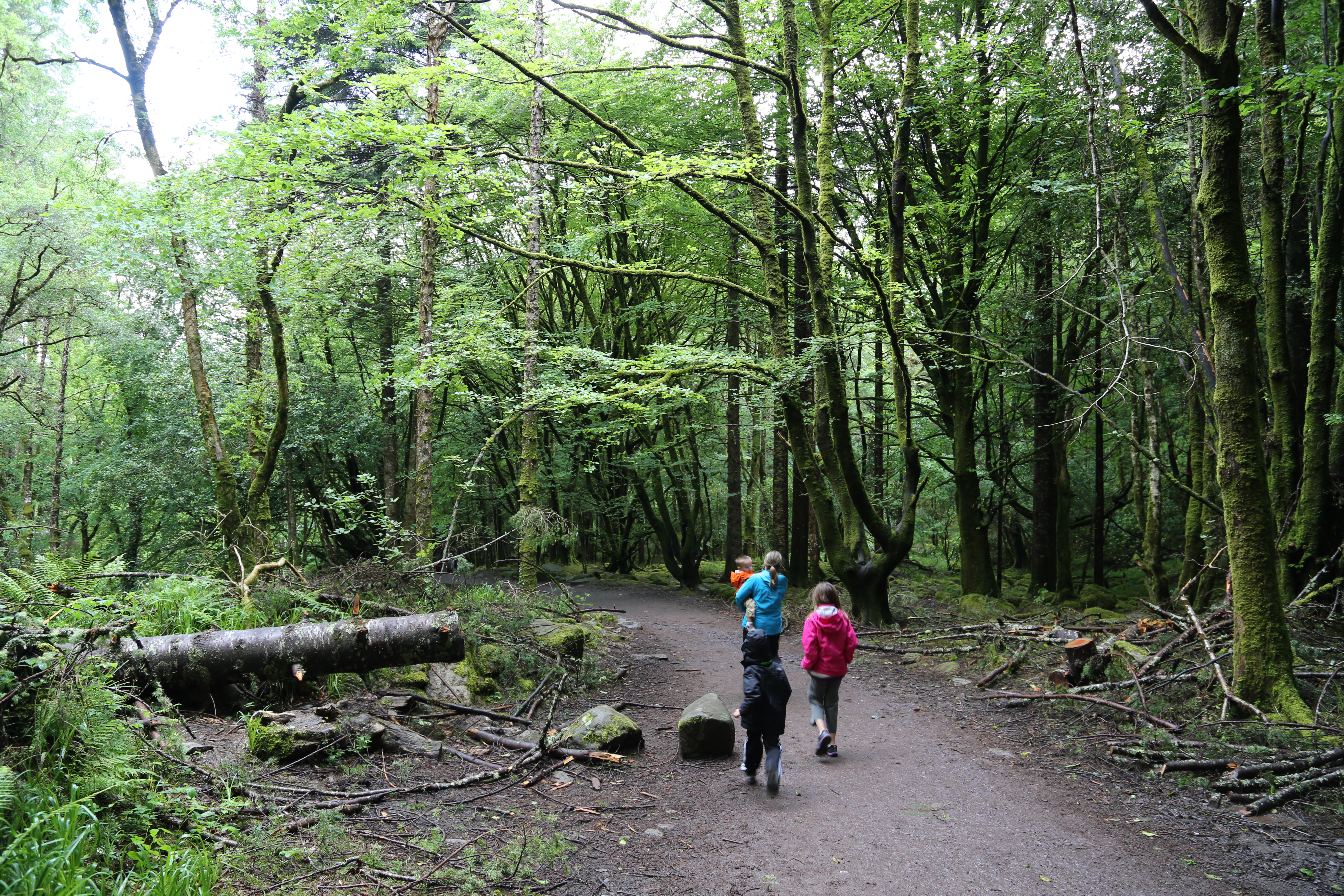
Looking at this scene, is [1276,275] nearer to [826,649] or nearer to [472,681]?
[826,649]

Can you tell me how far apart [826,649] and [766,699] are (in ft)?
3.15

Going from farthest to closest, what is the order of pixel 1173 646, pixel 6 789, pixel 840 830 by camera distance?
pixel 1173 646, pixel 840 830, pixel 6 789

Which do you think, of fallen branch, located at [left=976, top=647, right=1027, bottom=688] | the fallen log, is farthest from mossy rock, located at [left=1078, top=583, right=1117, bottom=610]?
the fallen log

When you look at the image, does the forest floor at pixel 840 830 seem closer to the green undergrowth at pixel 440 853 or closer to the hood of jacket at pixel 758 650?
the green undergrowth at pixel 440 853

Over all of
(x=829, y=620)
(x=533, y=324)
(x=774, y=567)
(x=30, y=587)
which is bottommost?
(x=829, y=620)

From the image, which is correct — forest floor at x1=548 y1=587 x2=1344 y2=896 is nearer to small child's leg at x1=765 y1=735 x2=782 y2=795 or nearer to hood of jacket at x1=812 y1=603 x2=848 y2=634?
small child's leg at x1=765 y1=735 x2=782 y2=795

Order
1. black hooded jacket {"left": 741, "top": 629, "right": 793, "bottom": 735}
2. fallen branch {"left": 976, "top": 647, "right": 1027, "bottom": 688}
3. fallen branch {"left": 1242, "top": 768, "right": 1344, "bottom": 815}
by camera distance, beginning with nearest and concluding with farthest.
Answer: fallen branch {"left": 1242, "top": 768, "right": 1344, "bottom": 815}, black hooded jacket {"left": 741, "top": 629, "right": 793, "bottom": 735}, fallen branch {"left": 976, "top": 647, "right": 1027, "bottom": 688}

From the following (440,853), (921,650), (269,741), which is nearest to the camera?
(440,853)

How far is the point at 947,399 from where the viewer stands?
47.2ft

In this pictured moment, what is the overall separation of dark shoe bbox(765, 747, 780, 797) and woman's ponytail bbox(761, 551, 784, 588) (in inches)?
58.5

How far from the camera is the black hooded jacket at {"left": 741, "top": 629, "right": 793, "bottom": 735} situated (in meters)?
5.29

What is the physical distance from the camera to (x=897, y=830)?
475 cm

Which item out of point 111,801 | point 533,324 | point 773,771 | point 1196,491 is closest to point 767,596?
point 773,771

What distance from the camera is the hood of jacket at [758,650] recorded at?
5.35 metres
